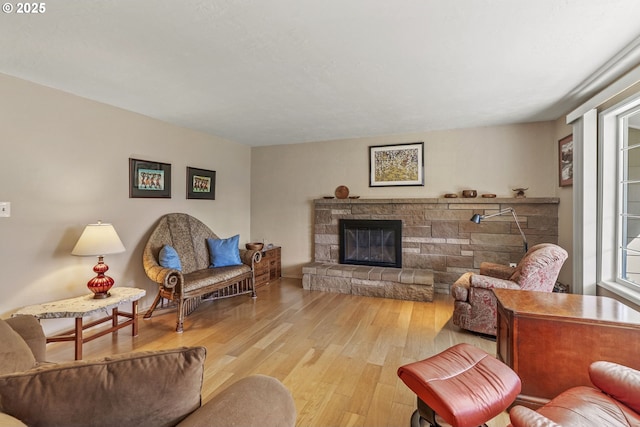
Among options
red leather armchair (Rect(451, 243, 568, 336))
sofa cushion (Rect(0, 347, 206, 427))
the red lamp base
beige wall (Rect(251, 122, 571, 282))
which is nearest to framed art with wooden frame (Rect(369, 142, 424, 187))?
beige wall (Rect(251, 122, 571, 282))

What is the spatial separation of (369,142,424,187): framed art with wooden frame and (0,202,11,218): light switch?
4192 millimetres

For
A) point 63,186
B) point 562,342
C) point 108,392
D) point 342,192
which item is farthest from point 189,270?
point 562,342

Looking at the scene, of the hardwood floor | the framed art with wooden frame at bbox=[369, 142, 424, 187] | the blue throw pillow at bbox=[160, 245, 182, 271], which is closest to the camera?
the hardwood floor

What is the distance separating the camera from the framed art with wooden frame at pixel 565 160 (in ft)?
11.2

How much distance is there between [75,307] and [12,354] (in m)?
1.44

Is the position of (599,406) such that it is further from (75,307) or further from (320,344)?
(75,307)

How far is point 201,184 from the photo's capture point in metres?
4.41

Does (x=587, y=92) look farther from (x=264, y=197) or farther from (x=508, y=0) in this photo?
(x=264, y=197)

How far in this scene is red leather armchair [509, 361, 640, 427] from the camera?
109 cm

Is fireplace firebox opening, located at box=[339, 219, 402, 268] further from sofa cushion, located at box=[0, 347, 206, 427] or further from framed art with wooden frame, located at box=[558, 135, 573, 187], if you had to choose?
sofa cushion, located at box=[0, 347, 206, 427]

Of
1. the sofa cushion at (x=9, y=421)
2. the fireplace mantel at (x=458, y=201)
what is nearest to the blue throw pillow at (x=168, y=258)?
the fireplace mantel at (x=458, y=201)

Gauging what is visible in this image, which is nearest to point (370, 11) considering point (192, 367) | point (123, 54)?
point (123, 54)

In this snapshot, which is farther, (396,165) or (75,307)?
(396,165)

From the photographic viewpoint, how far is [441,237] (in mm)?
4309
